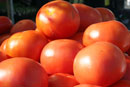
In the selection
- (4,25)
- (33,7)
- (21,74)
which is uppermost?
(21,74)

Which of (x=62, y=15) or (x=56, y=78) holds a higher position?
(x=62, y=15)

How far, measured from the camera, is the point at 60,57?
22.8 inches

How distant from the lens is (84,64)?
48 cm

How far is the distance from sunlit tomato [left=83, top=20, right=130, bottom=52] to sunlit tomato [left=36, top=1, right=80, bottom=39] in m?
0.07

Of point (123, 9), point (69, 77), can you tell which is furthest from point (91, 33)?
point (123, 9)

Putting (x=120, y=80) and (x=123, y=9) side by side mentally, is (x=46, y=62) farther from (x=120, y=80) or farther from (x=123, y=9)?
(x=123, y=9)

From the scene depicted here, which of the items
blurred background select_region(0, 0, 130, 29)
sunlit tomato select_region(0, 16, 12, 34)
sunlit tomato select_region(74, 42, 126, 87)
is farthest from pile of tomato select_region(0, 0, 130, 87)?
blurred background select_region(0, 0, 130, 29)

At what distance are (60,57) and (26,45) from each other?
14 centimetres

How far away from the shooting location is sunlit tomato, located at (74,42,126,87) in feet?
1.53

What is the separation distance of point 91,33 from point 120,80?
0.17m

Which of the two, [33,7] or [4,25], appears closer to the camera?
[4,25]

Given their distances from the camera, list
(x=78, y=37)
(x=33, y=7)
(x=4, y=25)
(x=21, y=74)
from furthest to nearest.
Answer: (x=33, y=7) → (x=4, y=25) → (x=78, y=37) → (x=21, y=74)

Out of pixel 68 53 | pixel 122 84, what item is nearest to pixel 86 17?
pixel 68 53

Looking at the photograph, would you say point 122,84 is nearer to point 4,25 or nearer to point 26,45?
point 26,45
